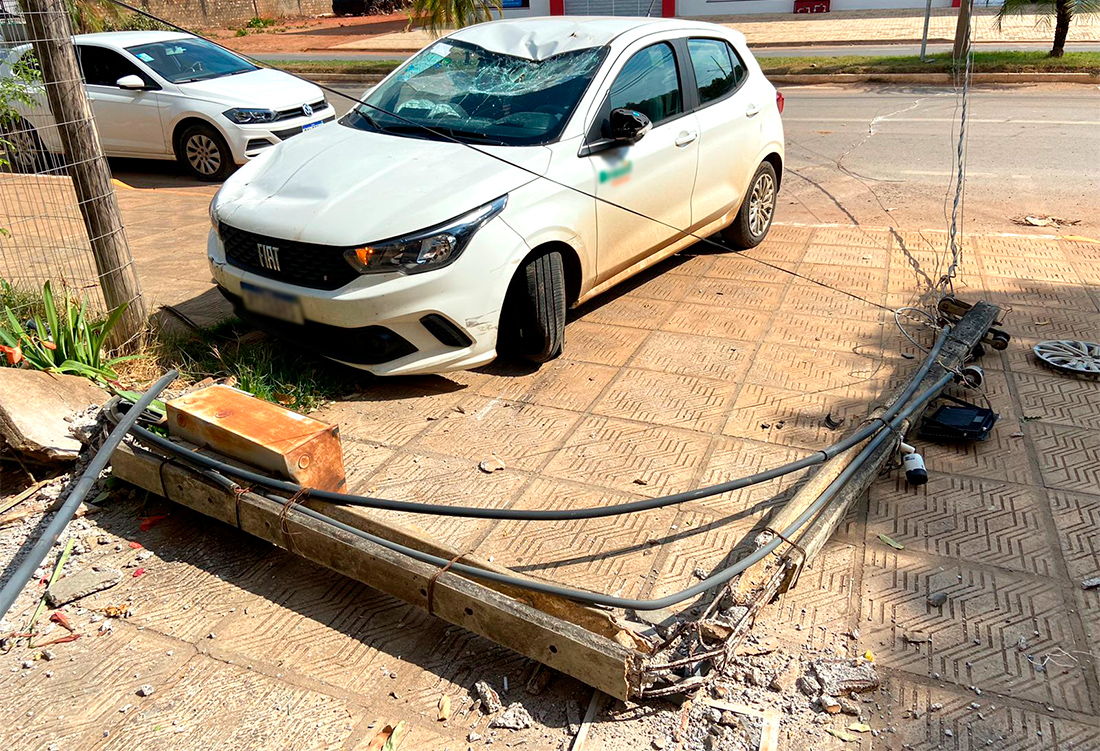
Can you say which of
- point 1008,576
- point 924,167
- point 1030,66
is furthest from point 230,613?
point 1030,66

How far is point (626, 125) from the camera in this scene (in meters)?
5.44

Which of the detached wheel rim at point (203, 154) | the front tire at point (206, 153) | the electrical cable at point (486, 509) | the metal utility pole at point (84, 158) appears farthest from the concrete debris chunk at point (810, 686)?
the detached wheel rim at point (203, 154)

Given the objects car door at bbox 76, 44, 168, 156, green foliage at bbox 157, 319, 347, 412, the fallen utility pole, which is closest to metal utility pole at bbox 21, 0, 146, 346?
green foliage at bbox 157, 319, 347, 412

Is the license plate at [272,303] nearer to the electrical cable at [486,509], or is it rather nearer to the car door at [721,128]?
the electrical cable at [486,509]

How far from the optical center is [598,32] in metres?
5.93

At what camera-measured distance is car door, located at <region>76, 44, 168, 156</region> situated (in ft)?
34.6

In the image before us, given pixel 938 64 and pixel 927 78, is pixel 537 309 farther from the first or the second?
pixel 938 64

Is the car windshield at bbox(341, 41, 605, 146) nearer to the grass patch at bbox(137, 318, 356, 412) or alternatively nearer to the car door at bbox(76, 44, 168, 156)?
the grass patch at bbox(137, 318, 356, 412)

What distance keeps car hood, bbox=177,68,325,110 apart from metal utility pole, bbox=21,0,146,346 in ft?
17.9

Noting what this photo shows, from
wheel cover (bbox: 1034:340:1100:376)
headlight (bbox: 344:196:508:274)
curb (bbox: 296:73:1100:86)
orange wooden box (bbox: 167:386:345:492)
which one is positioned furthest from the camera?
curb (bbox: 296:73:1100:86)

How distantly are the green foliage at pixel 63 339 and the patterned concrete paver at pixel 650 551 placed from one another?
1259mm

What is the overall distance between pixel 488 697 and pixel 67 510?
167cm

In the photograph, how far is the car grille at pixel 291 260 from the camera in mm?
4641

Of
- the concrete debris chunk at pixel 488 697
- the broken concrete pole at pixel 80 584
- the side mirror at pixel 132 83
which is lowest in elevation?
the concrete debris chunk at pixel 488 697
